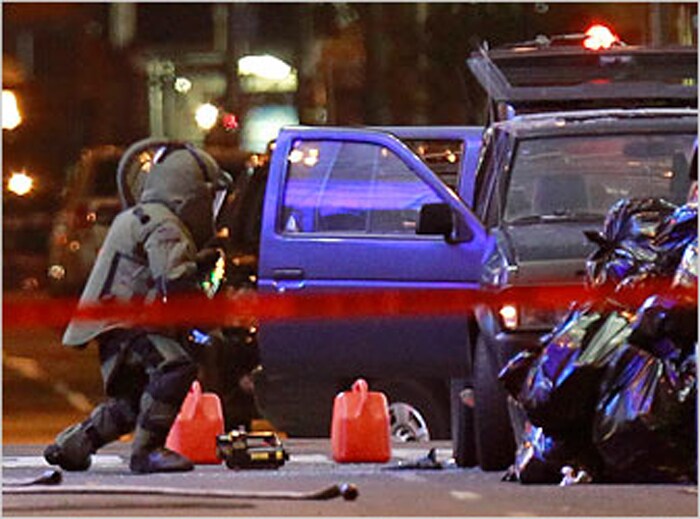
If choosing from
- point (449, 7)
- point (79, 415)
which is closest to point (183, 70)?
point (449, 7)

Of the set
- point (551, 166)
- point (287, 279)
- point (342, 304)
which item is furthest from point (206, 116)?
point (551, 166)

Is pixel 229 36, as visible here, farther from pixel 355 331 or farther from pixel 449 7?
pixel 355 331

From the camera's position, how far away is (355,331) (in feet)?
47.7

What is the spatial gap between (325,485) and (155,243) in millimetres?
1701

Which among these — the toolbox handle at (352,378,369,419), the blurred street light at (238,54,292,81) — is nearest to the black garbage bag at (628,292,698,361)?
the toolbox handle at (352,378,369,419)

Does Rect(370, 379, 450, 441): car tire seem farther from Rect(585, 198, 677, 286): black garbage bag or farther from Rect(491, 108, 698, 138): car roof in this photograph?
Rect(585, 198, 677, 286): black garbage bag

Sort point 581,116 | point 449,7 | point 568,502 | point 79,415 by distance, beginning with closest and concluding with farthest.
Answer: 1. point 568,502
2. point 581,116
3. point 79,415
4. point 449,7

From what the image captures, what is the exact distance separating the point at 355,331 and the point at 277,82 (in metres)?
14.4

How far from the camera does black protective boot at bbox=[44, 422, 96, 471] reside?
12945mm

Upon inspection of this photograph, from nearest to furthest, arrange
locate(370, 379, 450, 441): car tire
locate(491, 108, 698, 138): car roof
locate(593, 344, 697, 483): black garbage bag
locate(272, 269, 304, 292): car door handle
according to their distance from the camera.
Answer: locate(593, 344, 697, 483): black garbage bag
locate(491, 108, 698, 138): car roof
locate(272, 269, 304, 292): car door handle
locate(370, 379, 450, 441): car tire

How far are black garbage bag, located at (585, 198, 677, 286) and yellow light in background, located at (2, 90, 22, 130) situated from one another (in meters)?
18.8

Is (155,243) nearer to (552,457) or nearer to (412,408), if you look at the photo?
(552,457)

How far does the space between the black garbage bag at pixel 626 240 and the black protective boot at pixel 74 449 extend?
2783 mm

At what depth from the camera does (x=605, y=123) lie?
14.0 m
